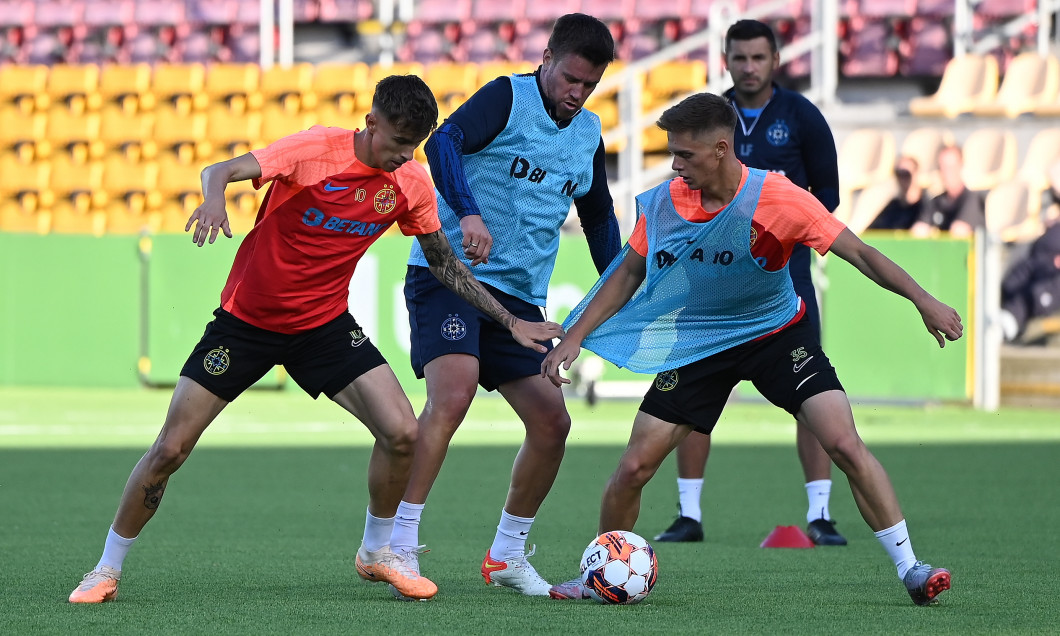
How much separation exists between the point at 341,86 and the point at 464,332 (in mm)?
14871

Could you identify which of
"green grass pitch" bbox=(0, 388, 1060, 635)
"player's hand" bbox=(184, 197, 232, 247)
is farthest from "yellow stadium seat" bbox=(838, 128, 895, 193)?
"player's hand" bbox=(184, 197, 232, 247)

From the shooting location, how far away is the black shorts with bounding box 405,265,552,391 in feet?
18.5

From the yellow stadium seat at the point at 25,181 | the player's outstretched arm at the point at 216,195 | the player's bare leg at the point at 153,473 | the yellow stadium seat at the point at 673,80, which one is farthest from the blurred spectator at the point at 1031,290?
the yellow stadium seat at the point at 25,181

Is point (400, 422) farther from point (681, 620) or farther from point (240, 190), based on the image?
point (240, 190)

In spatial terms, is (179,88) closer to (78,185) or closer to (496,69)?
(78,185)

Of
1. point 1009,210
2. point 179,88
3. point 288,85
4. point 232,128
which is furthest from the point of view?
point 179,88

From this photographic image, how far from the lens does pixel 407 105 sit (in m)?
5.01

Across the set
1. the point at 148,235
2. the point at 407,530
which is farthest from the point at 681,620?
the point at 148,235

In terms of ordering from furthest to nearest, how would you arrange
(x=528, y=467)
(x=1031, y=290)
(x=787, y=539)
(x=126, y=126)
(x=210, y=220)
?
(x=126, y=126) → (x=1031, y=290) → (x=787, y=539) → (x=528, y=467) → (x=210, y=220)

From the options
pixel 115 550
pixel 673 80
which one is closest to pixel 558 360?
pixel 115 550

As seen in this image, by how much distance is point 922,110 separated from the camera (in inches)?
687

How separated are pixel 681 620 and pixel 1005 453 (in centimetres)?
661

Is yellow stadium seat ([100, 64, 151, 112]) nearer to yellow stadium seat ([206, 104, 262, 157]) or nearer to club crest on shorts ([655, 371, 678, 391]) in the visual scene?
yellow stadium seat ([206, 104, 262, 157])

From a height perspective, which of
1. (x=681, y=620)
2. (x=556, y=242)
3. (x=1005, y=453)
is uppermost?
(x=556, y=242)
